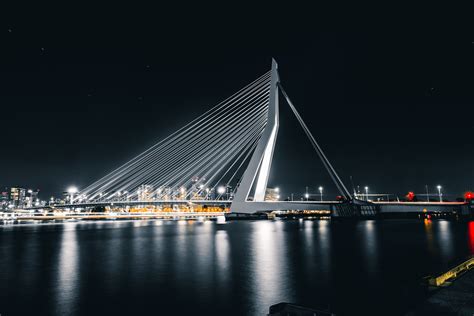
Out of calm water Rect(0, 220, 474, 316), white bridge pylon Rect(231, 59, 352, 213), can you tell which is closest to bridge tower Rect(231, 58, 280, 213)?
white bridge pylon Rect(231, 59, 352, 213)

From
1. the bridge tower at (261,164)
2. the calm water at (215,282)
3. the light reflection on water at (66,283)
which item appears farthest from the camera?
the bridge tower at (261,164)

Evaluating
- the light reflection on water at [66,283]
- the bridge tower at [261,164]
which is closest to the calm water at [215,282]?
the light reflection on water at [66,283]

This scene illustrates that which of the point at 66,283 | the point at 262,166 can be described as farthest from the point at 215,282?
the point at 262,166

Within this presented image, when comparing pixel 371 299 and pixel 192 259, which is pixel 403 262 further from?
pixel 192 259

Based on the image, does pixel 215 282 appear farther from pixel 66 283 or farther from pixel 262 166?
pixel 262 166

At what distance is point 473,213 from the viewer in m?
57.7

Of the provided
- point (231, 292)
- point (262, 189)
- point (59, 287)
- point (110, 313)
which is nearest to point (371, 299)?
point (231, 292)

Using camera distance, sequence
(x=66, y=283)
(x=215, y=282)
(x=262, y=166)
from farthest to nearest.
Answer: (x=262, y=166)
(x=66, y=283)
(x=215, y=282)

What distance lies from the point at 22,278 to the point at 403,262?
16.5 m

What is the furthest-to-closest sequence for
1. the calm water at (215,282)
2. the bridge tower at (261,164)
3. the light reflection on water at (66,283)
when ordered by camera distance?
the bridge tower at (261,164), the light reflection on water at (66,283), the calm water at (215,282)

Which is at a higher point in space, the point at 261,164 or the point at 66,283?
the point at 261,164

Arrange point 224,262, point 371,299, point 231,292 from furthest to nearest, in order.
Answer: point 224,262 < point 231,292 < point 371,299

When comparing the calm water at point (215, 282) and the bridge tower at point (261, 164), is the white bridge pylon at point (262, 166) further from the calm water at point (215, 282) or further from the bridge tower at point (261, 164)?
the calm water at point (215, 282)

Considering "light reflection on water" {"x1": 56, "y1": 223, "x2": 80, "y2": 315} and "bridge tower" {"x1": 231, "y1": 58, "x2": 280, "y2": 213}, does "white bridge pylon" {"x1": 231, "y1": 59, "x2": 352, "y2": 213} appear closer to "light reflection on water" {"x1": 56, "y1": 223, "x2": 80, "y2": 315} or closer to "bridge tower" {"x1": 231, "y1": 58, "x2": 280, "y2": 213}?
"bridge tower" {"x1": 231, "y1": 58, "x2": 280, "y2": 213}
